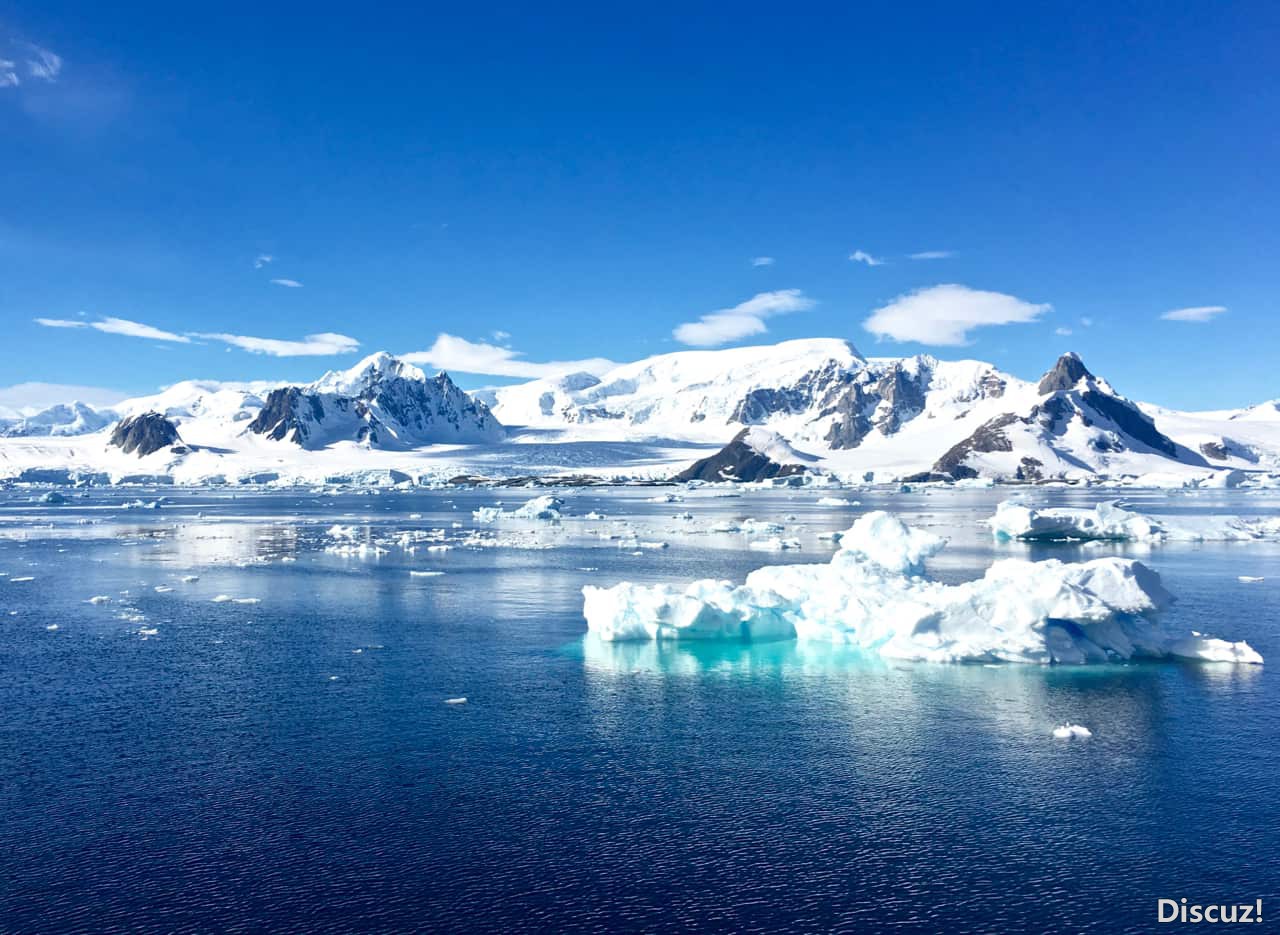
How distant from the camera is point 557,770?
58.5 ft

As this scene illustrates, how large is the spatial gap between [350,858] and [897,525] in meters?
32.0

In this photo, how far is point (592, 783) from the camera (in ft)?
56.3

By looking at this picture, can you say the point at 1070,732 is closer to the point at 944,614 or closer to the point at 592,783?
the point at 944,614

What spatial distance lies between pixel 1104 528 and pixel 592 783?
180ft

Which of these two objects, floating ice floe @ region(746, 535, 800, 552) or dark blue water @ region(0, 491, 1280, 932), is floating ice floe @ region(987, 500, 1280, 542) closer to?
floating ice floe @ region(746, 535, 800, 552)

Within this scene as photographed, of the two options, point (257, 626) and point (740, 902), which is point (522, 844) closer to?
point (740, 902)

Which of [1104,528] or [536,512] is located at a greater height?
[536,512]

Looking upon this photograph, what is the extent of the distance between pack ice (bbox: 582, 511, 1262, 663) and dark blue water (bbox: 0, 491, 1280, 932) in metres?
0.93

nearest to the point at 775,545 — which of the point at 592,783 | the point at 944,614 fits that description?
the point at 944,614

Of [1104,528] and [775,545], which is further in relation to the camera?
[1104,528]

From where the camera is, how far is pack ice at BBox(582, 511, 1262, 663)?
26.1 m

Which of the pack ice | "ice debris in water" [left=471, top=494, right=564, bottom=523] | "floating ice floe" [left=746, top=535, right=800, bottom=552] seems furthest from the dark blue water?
"ice debris in water" [left=471, top=494, right=564, bottom=523]

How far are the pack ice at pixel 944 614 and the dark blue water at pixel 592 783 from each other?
928 mm

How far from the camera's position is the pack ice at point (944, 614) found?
26.1 metres
